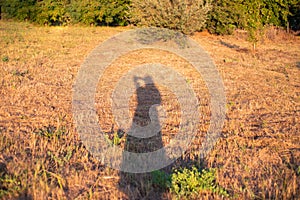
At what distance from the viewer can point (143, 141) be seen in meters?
6.04

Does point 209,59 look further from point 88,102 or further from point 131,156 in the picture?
point 131,156

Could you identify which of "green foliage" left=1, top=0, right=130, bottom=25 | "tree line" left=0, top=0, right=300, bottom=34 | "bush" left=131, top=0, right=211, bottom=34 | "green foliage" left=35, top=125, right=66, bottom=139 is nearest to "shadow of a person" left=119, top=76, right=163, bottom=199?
"green foliage" left=35, top=125, right=66, bottom=139

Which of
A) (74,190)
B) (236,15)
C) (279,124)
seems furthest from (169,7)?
(74,190)

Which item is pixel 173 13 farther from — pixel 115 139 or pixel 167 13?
pixel 115 139

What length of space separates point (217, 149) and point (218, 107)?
2.72m

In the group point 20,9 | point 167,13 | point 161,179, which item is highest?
point 167,13

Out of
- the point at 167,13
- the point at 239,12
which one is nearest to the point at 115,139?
the point at 167,13

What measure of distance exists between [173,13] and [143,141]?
489 inches

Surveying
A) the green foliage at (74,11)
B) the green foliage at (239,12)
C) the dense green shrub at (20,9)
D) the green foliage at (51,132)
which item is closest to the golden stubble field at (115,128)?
the green foliage at (51,132)

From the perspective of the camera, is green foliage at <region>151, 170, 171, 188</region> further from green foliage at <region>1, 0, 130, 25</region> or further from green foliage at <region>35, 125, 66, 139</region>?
green foliage at <region>1, 0, 130, 25</region>

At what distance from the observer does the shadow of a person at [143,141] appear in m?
4.39

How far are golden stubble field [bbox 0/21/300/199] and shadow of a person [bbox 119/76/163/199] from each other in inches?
0.9

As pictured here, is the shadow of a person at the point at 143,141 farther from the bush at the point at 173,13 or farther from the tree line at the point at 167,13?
the tree line at the point at 167,13

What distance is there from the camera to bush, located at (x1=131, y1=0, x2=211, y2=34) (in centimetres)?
1727
